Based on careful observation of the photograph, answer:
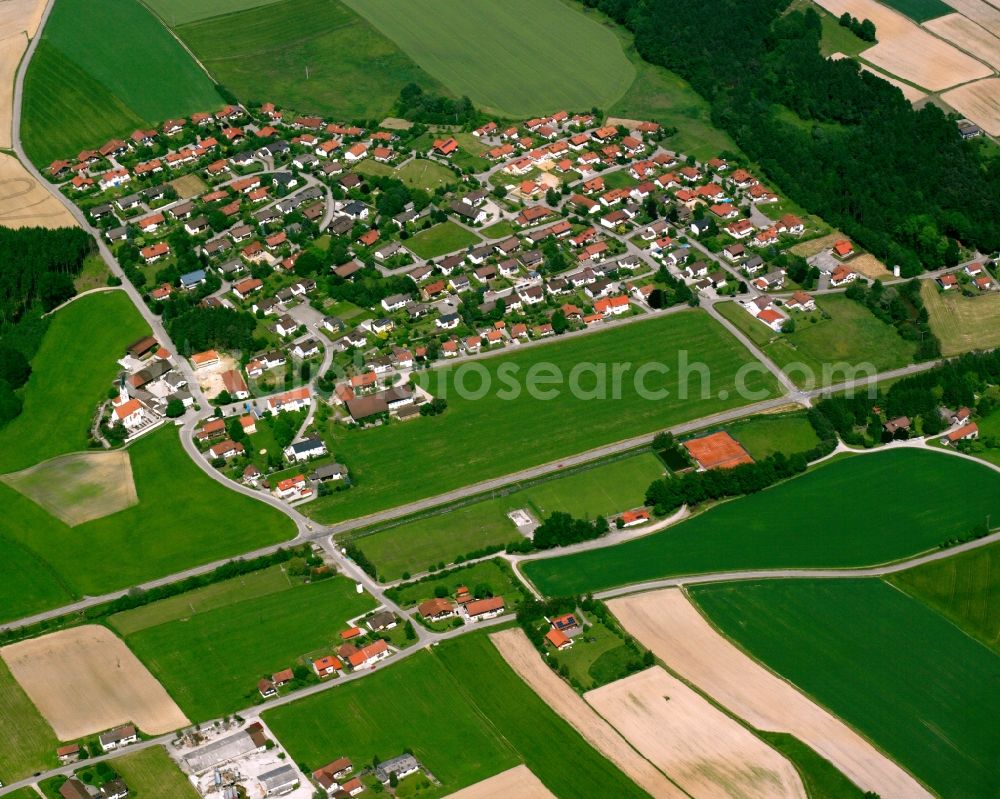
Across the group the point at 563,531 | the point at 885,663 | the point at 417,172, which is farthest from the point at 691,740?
the point at 417,172

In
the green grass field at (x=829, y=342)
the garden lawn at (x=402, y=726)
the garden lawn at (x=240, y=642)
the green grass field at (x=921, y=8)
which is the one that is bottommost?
the garden lawn at (x=240, y=642)

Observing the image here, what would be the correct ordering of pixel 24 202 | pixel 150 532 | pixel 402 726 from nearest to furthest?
pixel 402 726 → pixel 150 532 → pixel 24 202

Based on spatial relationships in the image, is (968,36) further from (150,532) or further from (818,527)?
(150,532)

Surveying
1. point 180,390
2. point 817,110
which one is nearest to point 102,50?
point 180,390

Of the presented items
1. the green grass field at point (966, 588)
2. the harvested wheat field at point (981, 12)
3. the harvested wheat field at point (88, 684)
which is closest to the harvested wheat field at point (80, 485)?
the harvested wheat field at point (88, 684)

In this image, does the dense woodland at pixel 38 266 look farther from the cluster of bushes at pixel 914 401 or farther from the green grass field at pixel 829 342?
the cluster of bushes at pixel 914 401

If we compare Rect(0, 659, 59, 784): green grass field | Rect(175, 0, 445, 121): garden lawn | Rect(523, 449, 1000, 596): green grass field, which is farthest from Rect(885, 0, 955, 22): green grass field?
Rect(0, 659, 59, 784): green grass field

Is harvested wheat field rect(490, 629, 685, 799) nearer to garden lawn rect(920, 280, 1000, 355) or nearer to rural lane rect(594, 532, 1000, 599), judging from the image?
rural lane rect(594, 532, 1000, 599)
